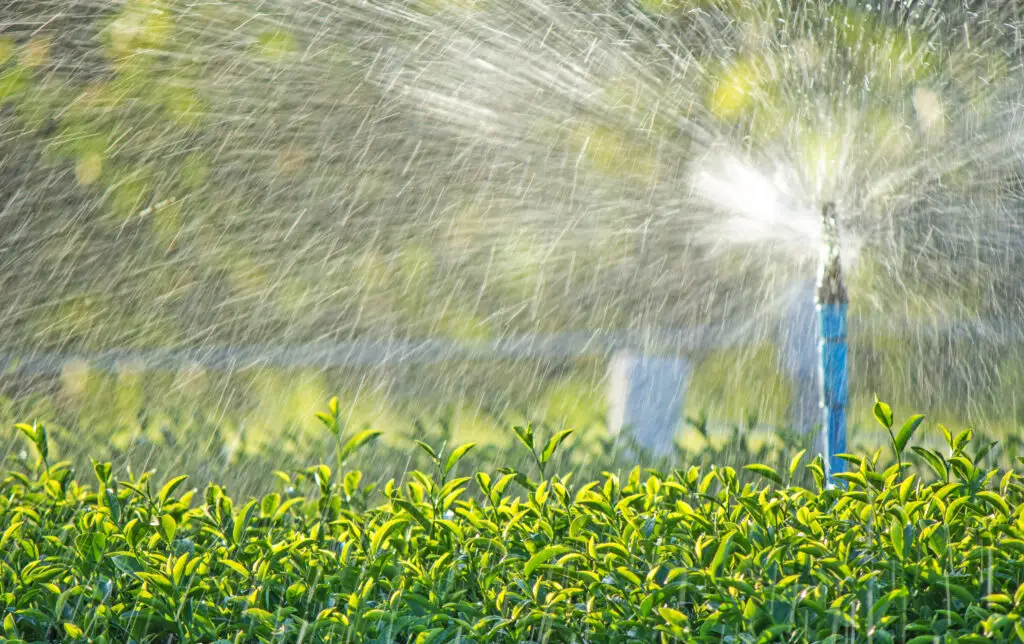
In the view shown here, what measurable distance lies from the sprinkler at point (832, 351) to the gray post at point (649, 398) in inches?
42.6

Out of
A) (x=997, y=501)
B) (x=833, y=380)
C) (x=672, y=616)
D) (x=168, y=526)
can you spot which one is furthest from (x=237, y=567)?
(x=833, y=380)

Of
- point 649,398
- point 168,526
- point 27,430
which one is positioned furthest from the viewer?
point 649,398

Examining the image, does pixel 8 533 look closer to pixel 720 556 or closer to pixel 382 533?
pixel 382 533

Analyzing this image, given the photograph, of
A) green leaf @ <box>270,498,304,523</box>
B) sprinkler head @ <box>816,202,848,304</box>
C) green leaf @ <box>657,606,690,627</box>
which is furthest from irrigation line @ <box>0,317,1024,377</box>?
green leaf @ <box>657,606,690,627</box>

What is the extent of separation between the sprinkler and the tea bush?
16.4 inches

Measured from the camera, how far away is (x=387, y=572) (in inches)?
56.8

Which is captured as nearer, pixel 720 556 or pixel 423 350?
pixel 720 556

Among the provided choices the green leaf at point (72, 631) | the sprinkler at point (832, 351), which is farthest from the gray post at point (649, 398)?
the green leaf at point (72, 631)

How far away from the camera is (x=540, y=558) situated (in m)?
1.39

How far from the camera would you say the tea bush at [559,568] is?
1.29m

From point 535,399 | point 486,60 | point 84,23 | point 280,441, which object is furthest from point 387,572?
point 486,60

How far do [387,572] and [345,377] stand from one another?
12.7 feet

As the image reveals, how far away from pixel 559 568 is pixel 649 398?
6.49 feet

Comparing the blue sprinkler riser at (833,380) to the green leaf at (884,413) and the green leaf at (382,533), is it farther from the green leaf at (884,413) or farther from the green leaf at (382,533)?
the green leaf at (382,533)
